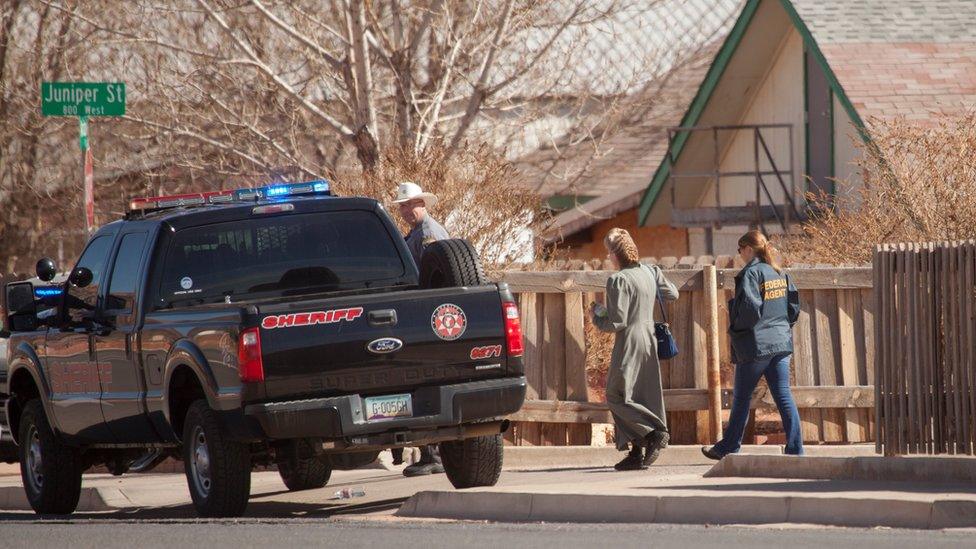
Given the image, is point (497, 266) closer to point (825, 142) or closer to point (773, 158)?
point (825, 142)

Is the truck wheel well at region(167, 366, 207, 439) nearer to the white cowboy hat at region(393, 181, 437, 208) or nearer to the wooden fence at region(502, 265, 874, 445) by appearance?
the white cowboy hat at region(393, 181, 437, 208)

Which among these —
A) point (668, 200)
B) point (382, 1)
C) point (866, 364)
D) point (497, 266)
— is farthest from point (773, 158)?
point (866, 364)

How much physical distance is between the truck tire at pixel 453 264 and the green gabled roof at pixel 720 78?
866 cm

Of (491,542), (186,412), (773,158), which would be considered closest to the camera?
(491,542)

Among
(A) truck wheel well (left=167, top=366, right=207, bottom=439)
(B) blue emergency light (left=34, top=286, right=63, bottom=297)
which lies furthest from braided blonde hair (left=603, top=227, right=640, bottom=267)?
(B) blue emergency light (left=34, top=286, right=63, bottom=297)

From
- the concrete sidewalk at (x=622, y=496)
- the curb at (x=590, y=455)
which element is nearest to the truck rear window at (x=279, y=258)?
the concrete sidewalk at (x=622, y=496)

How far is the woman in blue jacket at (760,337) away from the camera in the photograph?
11.6 m

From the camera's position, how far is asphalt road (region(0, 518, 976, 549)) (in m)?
8.22

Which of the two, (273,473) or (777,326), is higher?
(777,326)

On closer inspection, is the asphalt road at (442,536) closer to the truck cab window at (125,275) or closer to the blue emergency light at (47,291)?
the truck cab window at (125,275)

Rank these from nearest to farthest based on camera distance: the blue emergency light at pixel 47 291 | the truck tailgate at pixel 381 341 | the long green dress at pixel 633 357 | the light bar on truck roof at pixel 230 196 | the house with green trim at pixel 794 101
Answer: the truck tailgate at pixel 381 341
the light bar on truck roof at pixel 230 196
the long green dress at pixel 633 357
the blue emergency light at pixel 47 291
the house with green trim at pixel 794 101

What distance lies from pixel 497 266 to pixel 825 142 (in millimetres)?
10872

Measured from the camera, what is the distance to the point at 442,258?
10555 millimetres

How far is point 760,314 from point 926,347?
166 centimetres
